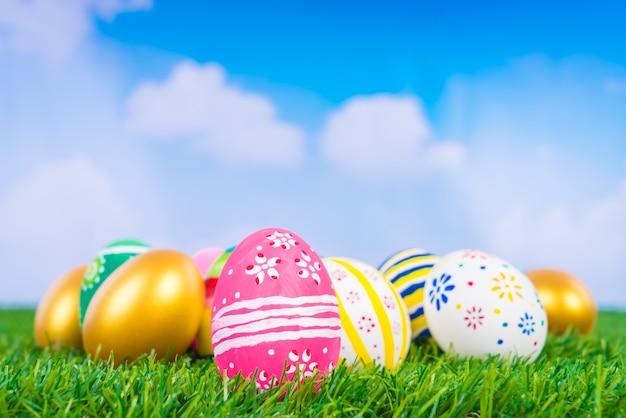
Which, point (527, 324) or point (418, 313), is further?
point (418, 313)

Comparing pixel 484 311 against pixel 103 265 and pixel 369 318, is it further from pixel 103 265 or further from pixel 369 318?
pixel 103 265

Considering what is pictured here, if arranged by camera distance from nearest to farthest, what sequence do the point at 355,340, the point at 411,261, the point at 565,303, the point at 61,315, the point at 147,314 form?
the point at 355,340 < the point at 147,314 < the point at 411,261 < the point at 61,315 < the point at 565,303

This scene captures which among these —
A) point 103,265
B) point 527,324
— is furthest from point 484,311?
point 103,265

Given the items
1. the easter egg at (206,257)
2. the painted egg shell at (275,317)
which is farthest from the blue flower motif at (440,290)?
the easter egg at (206,257)

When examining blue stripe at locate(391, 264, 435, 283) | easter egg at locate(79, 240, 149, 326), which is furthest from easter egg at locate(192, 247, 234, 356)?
blue stripe at locate(391, 264, 435, 283)

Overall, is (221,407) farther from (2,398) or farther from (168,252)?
(168,252)
